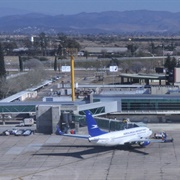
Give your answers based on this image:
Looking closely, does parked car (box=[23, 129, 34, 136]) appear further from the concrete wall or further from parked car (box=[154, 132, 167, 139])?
parked car (box=[154, 132, 167, 139])

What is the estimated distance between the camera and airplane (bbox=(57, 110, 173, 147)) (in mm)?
45031

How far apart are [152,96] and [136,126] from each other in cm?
1292

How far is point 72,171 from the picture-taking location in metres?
40.4

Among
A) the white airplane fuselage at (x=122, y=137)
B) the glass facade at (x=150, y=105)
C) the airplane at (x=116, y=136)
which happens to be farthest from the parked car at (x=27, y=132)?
the glass facade at (x=150, y=105)

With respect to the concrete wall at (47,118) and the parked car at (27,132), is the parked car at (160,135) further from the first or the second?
the parked car at (27,132)

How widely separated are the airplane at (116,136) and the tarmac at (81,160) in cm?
72

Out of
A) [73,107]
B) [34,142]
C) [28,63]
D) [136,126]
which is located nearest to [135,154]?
[136,126]

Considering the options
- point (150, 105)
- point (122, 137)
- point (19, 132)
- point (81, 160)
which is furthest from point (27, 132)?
point (150, 105)

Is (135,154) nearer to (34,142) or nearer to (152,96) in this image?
(34,142)

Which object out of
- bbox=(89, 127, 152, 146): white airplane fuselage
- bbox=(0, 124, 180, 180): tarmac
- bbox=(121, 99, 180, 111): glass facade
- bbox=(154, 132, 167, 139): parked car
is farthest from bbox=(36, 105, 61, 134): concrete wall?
bbox=(89, 127, 152, 146): white airplane fuselage

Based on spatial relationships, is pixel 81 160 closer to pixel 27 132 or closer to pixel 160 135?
pixel 160 135

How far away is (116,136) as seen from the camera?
1812 inches

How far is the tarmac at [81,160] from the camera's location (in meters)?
39.2

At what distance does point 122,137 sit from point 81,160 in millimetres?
4411
